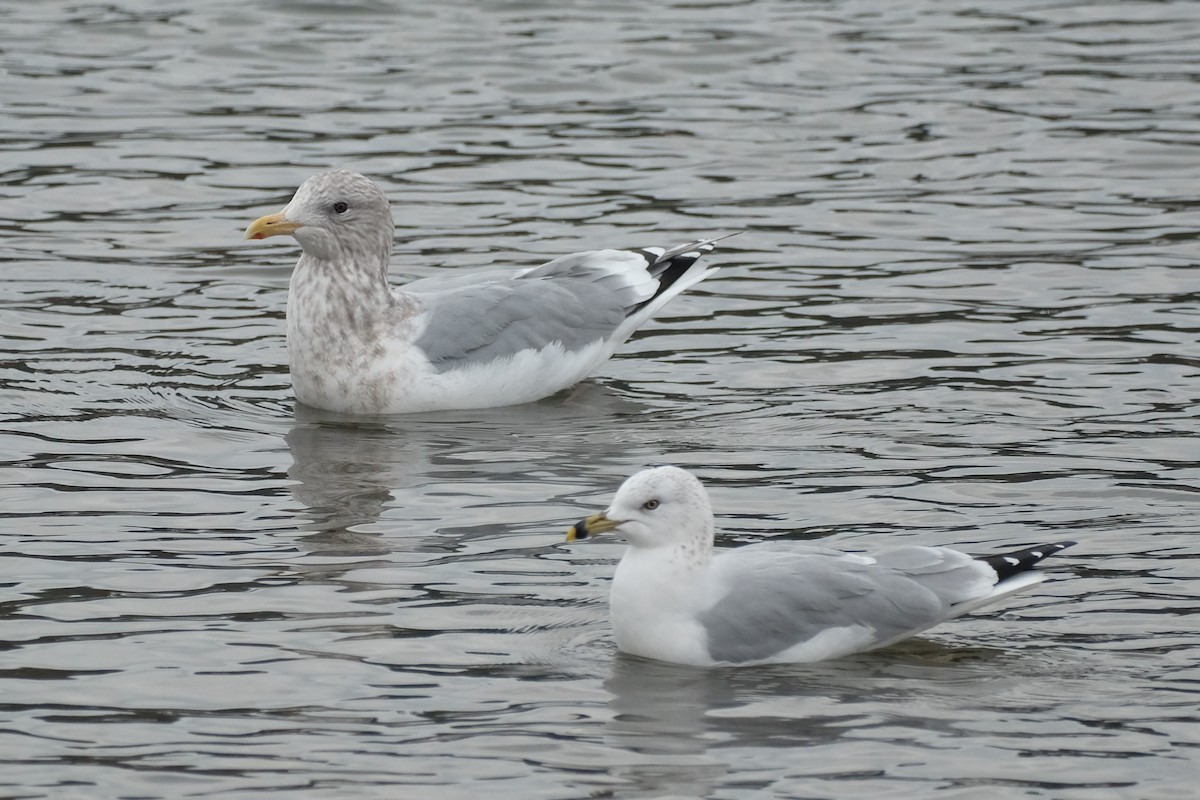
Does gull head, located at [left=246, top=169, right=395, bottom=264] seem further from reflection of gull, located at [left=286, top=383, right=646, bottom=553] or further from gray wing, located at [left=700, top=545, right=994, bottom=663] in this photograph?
gray wing, located at [left=700, top=545, right=994, bottom=663]

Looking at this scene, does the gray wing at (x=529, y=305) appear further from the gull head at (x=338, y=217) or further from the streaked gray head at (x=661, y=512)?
the streaked gray head at (x=661, y=512)

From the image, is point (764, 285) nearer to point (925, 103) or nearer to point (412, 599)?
point (925, 103)

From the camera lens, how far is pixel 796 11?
70.3ft

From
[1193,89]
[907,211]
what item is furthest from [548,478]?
[1193,89]

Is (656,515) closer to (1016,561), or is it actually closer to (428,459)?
(1016,561)

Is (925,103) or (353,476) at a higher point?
(925,103)

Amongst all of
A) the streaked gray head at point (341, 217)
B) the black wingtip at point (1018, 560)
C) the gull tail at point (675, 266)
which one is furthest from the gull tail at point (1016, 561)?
the streaked gray head at point (341, 217)

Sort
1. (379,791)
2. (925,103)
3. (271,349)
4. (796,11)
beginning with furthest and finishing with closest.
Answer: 1. (796,11)
2. (925,103)
3. (271,349)
4. (379,791)

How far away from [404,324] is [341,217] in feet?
2.38

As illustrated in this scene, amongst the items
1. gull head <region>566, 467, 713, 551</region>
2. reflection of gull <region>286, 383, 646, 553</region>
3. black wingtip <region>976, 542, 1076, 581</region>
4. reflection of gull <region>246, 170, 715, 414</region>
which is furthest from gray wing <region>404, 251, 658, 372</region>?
black wingtip <region>976, 542, 1076, 581</region>

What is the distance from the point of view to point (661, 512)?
26.2 feet

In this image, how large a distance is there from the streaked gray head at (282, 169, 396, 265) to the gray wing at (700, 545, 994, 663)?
14.7 ft

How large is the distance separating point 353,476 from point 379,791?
3.73 m

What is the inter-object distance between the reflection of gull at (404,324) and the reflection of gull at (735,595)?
374 cm
